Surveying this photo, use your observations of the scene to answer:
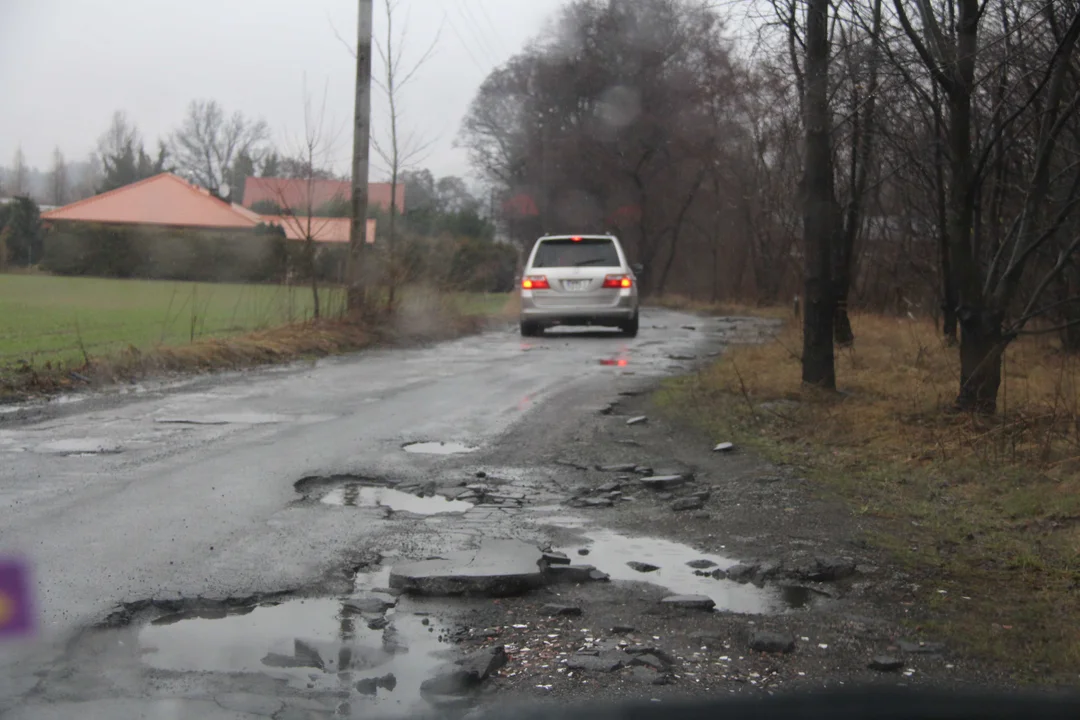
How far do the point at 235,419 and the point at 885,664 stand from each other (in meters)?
6.39

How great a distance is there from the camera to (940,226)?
14234mm

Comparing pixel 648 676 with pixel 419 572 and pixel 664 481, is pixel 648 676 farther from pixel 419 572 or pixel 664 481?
pixel 664 481

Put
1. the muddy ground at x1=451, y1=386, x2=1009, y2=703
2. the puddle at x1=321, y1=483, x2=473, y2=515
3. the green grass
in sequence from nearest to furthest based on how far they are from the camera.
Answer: the muddy ground at x1=451, y1=386, x2=1009, y2=703 → the puddle at x1=321, y1=483, x2=473, y2=515 → the green grass

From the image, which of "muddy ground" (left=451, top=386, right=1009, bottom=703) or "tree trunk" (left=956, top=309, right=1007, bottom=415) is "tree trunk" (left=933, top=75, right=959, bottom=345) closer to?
"tree trunk" (left=956, top=309, right=1007, bottom=415)

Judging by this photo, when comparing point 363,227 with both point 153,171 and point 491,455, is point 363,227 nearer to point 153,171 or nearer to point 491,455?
point 491,455

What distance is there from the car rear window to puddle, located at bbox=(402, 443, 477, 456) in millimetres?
10653

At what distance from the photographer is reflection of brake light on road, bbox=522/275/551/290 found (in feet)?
60.0

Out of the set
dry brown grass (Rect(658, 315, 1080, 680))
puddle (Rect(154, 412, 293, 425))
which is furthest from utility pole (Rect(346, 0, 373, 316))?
puddle (Rect(154, 412, 293, 425))

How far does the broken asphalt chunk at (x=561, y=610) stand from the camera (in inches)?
170

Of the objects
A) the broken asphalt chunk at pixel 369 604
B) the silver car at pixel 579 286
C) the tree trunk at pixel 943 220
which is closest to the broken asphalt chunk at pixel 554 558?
the broken asphalt chunk at pixel 369 604

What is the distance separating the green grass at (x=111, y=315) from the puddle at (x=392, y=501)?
6.09m

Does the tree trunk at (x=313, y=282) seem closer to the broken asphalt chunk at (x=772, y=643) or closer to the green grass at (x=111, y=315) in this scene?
the green grass at (x=111, y=315)

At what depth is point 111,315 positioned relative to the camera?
21.3m

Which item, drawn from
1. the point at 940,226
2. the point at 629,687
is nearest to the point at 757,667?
the point at 629,687
